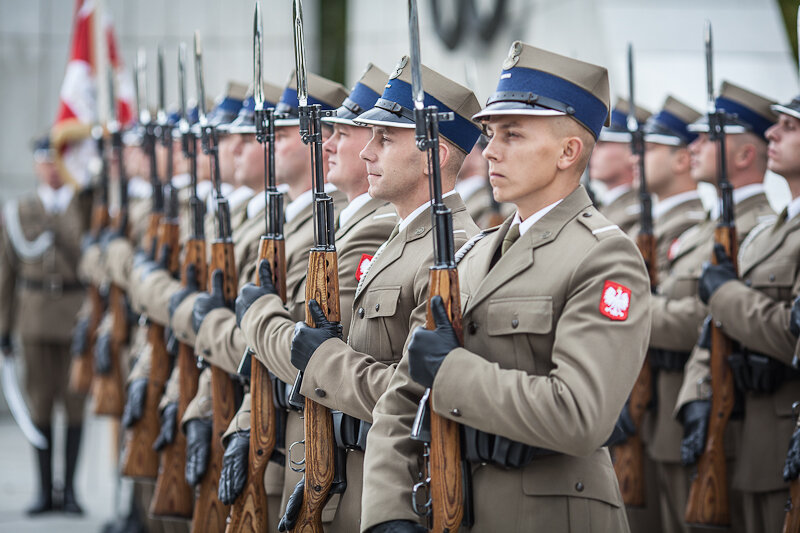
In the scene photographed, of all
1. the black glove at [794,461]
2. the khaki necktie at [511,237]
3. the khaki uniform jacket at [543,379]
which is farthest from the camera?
the black glove at [794,461]

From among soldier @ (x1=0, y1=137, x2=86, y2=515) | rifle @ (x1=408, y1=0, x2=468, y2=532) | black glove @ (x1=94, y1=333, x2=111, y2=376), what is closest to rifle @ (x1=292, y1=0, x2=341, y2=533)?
rifle @ (x1=408, y1=0, x2=468, y2=532)

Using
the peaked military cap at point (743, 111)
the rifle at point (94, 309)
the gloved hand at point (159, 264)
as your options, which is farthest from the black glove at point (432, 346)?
the rifle at point (94, 309)

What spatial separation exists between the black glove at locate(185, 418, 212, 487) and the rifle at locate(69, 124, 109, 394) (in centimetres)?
323

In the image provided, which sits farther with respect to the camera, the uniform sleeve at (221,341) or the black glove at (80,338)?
the black glove at (80,338)

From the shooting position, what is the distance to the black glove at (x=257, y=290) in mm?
3688

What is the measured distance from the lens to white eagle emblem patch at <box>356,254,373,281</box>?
362 cm

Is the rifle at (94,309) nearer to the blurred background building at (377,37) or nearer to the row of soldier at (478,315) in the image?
the row of soldier at (478,315)

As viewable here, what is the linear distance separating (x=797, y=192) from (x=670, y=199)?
62.4 inches

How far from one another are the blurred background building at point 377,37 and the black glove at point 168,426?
183 inches

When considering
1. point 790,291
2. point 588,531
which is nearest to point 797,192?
point 790,291

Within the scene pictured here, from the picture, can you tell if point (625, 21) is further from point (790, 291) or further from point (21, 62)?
point (21, 62)

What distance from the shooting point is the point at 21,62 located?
12781 millimetres

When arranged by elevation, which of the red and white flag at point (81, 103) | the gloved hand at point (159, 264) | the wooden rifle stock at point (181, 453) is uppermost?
the red and white flag at point (81, 103)

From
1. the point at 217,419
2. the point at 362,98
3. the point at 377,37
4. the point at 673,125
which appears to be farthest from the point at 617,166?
the point at 377,37
